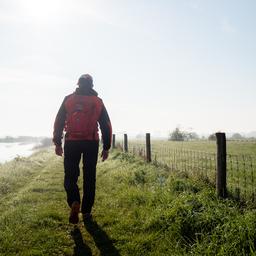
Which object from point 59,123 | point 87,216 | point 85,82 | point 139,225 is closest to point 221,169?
point 139,225

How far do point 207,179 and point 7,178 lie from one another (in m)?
6.78

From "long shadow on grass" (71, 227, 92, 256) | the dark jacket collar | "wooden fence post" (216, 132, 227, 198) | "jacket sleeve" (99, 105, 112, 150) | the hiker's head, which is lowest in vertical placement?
"long shadow on grass" (71, 227, 92, 256)

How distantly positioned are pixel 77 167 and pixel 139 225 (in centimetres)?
152

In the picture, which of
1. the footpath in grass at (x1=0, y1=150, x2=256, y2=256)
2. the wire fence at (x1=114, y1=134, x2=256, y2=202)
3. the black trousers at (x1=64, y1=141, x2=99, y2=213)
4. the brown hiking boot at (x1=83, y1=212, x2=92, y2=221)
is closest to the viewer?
the footpath in grass at (x1=0, y1=150, x2=256, y2=256)

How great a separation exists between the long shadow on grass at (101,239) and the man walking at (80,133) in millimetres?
426

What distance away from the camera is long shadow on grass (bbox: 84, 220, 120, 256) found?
502 cm

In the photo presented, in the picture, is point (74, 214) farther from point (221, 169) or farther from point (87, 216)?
point (221, 169)

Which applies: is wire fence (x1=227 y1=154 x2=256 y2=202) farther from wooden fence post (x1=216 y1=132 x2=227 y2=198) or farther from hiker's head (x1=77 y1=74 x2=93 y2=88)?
hiker's head (x1=77 y1=74 x2=93 y2=88)

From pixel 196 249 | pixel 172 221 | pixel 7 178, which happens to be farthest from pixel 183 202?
pixel 7 178

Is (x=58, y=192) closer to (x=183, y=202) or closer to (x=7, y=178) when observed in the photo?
(x=7, y=178)

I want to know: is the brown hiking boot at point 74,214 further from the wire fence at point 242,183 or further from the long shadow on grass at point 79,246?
the wire fence at point 242,183

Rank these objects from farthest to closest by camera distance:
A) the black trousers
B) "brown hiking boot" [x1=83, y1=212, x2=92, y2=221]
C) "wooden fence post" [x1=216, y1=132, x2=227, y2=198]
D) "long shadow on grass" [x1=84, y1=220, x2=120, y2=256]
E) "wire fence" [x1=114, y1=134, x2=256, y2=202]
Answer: "wire fence" [x1=114, y1=134, x2=256, y2=202]
"wooden fence post" [x1=216, y1=132, x2=227, y2=198]
"brown hiking boot" [x1=83, y1=212, x2=92, y2=221]
the black trousers
"long shadow on grass" [x1=84, y1=220, x2=120, y2=256]

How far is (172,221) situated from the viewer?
583 cm

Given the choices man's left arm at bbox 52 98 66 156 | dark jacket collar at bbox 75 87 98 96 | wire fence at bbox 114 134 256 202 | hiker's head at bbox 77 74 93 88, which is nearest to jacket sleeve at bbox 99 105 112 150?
dark jacket collar at bbox 75 87 98 96
